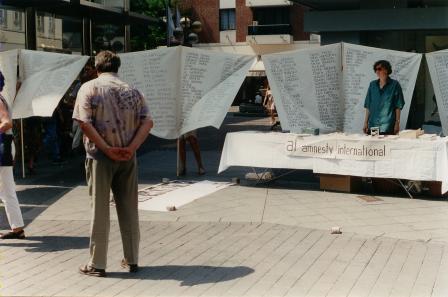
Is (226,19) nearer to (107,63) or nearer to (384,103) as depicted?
(384,103)

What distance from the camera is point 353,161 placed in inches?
382

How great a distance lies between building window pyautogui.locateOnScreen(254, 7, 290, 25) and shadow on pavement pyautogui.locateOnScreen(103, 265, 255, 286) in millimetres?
45542

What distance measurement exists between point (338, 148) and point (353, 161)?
300mm

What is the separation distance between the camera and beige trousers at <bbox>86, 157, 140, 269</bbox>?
572 centimetres

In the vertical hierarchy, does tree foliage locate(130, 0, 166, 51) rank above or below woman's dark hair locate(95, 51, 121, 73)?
above

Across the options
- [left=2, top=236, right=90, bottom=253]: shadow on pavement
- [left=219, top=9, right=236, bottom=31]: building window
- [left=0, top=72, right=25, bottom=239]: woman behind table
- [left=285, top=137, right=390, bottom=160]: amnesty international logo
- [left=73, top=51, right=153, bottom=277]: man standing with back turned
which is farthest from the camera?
[left=219, top=9, right=236, bottom=31]: building window

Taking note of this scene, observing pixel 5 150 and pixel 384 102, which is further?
pixel 384 102

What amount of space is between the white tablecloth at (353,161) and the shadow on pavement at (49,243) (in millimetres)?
3776

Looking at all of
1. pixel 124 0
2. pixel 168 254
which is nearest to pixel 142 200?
pixel 168 254

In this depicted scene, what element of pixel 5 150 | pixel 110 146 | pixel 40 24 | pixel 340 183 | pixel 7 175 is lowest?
pixel 340 183

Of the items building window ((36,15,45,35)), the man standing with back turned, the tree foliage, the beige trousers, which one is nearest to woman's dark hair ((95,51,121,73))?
the man standing with back turned

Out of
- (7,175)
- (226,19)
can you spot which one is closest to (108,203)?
(7,175)

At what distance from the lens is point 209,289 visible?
5.48 metres

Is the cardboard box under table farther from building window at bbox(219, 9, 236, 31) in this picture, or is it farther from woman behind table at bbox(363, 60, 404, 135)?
building window at bbox(219, 9, 236, 31)
